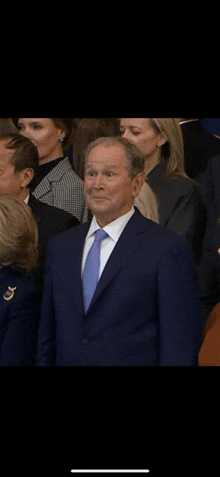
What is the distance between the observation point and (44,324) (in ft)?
15.3

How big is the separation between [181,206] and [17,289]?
1100 mm

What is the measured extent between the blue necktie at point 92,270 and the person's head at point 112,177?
8cm

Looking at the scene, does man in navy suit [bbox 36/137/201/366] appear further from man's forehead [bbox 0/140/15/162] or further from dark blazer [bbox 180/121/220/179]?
man's forehead [bbox 0/140/15/162]

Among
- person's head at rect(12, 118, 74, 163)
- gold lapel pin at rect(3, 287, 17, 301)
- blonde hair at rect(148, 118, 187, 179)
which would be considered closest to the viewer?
gold lapel pin at rect(3, 287, 17, 301)

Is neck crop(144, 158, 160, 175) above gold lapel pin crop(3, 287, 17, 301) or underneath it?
above

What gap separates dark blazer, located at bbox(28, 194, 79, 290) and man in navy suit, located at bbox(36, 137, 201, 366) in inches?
2.0

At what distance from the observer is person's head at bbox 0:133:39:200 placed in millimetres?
4855

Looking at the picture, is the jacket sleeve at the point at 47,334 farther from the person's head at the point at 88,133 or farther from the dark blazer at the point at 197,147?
the dark blazer at the point at 197,147

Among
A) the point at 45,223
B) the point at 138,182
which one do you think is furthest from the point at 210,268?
the point at 45,223

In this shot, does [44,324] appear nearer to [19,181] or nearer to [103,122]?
[19,181]

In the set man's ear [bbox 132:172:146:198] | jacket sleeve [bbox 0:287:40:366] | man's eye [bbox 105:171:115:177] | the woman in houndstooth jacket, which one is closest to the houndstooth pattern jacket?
the woman in houndstooth jacket

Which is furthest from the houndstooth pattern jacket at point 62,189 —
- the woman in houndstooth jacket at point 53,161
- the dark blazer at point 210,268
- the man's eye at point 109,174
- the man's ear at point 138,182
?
the dark blazer at point 210,268
